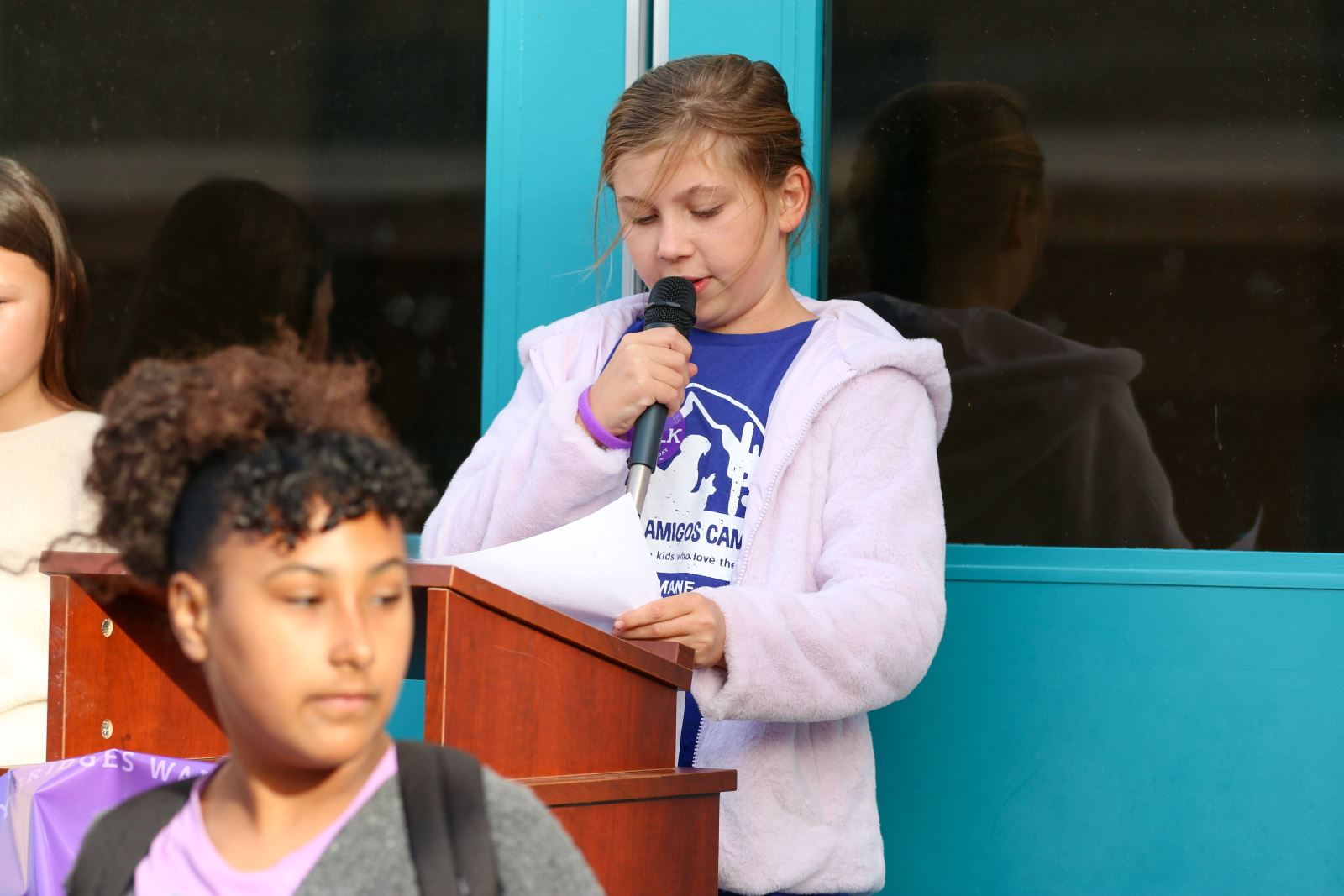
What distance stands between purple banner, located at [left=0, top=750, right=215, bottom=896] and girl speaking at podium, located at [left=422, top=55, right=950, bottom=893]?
569 millimetres

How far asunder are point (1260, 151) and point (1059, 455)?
2.02 ft

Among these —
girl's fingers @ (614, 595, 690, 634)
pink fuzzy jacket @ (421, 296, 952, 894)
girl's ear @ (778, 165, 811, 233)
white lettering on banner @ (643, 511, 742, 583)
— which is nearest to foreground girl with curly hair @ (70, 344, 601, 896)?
girl's fingers @ (614, 595, 690, 634)

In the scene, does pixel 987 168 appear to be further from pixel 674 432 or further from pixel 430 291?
pixel 430 291

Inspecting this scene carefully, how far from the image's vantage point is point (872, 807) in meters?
2.09

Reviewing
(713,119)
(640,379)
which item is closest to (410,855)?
(640,379)

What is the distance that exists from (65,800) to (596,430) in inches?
32.1

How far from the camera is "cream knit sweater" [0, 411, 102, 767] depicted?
7.42 ft

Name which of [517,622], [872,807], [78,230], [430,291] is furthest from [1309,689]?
[78,230]

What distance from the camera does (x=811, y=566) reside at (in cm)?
208

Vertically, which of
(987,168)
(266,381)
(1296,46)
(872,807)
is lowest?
(872,807)

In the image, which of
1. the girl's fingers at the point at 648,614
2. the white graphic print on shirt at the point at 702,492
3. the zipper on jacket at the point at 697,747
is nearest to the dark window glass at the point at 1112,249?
the white graphic print on shirt at the point at 702,492

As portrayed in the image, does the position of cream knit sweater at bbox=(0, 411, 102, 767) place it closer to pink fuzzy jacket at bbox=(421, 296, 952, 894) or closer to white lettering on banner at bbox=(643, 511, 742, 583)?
pink fuzzy jacket at bbox=(421, 296, 952, 894)

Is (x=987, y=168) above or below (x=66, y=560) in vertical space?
above

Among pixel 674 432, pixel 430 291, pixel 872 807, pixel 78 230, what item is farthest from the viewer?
pixel 78 230
